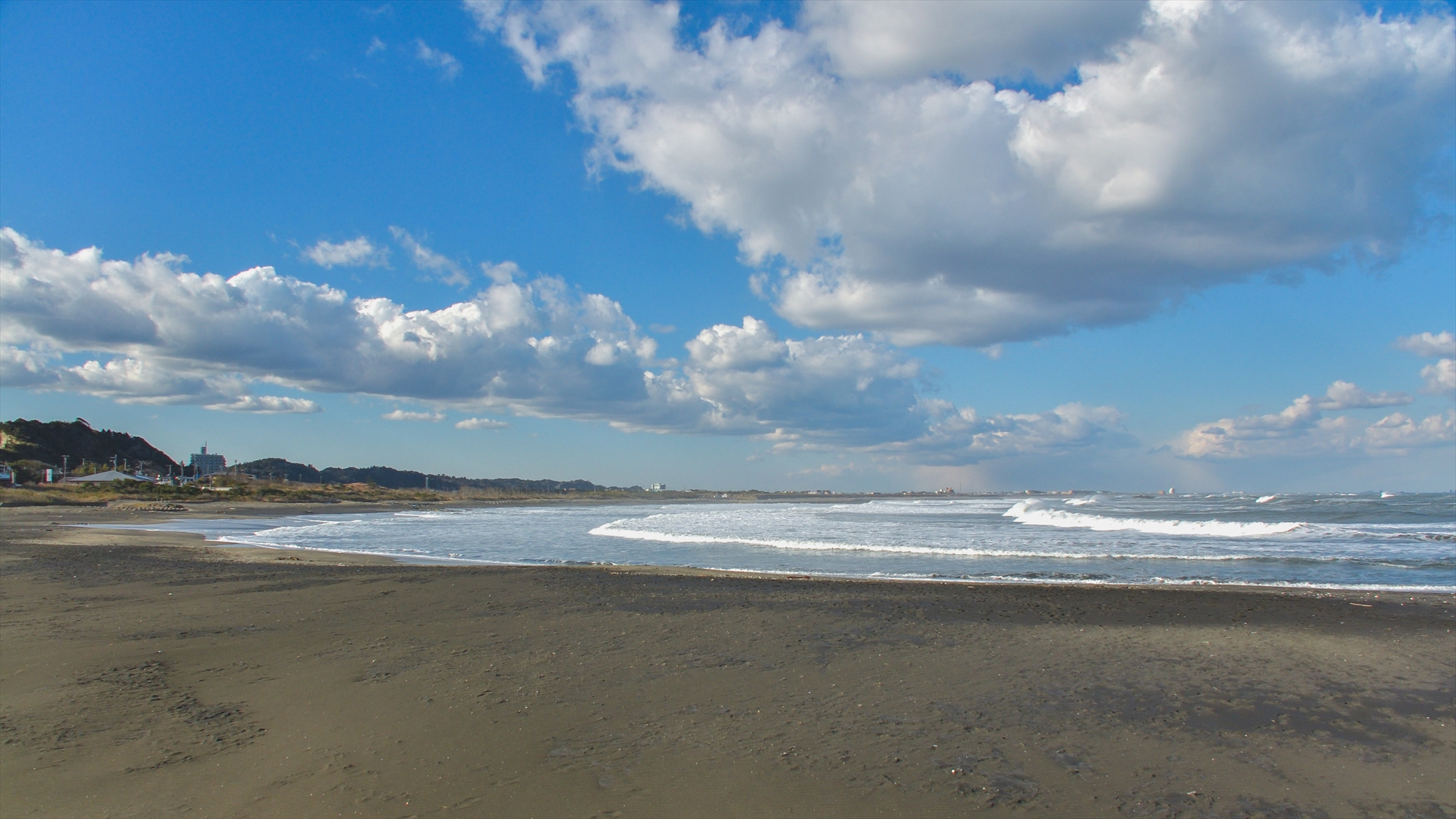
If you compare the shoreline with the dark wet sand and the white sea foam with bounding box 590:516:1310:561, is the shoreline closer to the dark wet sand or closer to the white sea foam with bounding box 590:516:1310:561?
the dark wet sand

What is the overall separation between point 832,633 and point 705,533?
2146 centimetres

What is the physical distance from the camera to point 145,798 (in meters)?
4.84

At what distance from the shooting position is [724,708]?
265 inches

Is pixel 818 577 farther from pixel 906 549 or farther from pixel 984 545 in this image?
pixel 984 545

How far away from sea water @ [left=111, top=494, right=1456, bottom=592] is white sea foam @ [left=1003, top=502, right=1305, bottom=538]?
0.35 ft

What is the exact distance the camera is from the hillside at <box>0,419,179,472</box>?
4146 inches

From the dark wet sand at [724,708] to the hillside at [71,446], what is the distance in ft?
407

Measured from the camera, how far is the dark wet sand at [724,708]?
495 centimetres

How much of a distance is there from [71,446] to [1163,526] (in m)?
157

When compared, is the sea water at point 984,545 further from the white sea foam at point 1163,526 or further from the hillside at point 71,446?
the hillside at point 71,446

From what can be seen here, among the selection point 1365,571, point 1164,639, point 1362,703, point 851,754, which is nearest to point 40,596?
point 851,754

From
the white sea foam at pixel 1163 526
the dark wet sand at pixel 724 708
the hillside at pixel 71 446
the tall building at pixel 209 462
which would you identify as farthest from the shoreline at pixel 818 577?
the tall building at pixel 209 462

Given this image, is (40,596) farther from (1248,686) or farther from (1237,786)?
(1248,686)

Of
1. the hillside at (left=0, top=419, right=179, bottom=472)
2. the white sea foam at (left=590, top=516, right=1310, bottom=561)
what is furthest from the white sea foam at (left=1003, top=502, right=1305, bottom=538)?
the hillside at (left=0, top=419, right=179, bottom=472)
